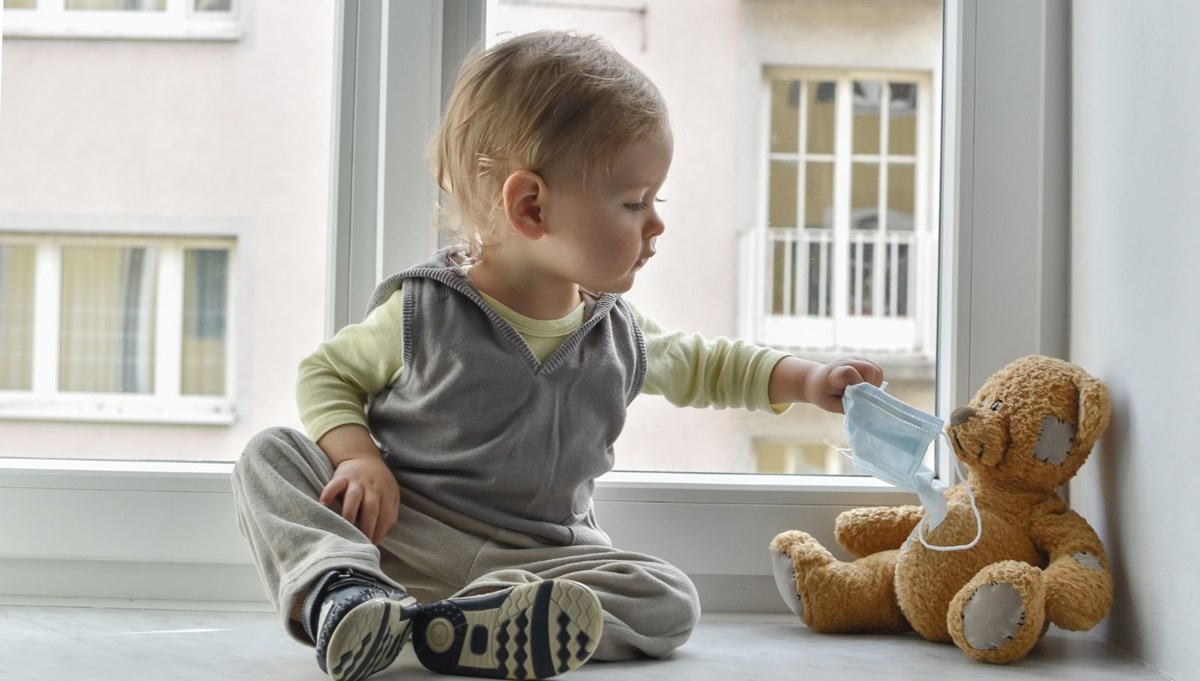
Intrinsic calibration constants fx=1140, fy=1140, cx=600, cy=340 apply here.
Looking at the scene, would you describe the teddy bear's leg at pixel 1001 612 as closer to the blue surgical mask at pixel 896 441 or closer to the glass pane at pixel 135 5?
the blue surgical mask at pixel 896 441

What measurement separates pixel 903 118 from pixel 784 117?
0.45 feet

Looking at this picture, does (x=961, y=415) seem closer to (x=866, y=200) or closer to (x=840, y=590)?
(x=840, y=590)

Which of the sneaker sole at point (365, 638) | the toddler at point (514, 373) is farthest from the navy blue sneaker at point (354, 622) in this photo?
the toddler at point (514, 373)

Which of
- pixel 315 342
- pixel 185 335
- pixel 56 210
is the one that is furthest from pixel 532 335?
pixel 56 210

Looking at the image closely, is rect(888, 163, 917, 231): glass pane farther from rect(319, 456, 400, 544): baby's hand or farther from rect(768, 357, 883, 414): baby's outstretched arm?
rect(319, 456, 400, 544): baby's hand

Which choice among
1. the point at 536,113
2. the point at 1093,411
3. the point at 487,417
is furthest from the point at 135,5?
the point at 1093,411

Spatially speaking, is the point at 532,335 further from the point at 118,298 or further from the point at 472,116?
the point at 118,298

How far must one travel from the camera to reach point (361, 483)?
1.03 meters

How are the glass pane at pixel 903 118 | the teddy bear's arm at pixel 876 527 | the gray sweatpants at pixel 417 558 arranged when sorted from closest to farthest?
the gray sweatpants at pixel 417 558 → the teddy bear's arm at pixel 876 527 → the glass pane at pixel 903 118

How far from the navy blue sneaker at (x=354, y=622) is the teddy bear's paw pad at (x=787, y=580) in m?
0.41

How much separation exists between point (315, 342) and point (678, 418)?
1.42ft

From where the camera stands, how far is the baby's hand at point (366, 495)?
3.32 feet

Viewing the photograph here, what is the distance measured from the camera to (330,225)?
50.7 inches

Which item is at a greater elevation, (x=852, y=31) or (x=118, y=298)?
(x=852, y=31)
